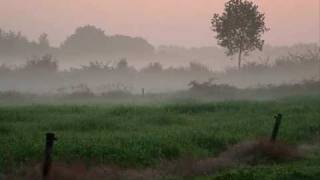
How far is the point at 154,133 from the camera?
2841 cm

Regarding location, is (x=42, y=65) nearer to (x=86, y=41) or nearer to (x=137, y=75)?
(x=137, y=75)

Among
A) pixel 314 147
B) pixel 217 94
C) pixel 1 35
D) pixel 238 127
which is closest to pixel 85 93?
pixel 217 94

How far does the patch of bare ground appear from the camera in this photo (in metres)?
19.4

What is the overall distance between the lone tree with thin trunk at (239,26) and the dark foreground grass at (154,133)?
152 feet

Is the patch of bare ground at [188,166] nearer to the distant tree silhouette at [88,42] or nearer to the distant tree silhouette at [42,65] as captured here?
the distant tree silhouette at [42,65]

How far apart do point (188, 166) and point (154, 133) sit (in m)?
6.26

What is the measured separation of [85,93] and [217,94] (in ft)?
61.3

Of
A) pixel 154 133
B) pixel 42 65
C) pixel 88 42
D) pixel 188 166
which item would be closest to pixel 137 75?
pixel 42 65

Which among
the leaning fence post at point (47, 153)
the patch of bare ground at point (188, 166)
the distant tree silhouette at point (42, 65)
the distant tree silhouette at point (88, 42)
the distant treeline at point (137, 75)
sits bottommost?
the patch of bare ground at point (188, 166)

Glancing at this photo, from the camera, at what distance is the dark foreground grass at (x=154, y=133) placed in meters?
23.0

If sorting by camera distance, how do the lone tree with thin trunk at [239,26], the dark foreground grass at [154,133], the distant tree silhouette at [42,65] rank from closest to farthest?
the dark foreground grass at [154,133], the lone tree with thin trunk at [239,26], the distant tree silhouette at [42,65]

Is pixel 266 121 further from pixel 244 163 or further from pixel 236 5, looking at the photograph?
pixel 236 5

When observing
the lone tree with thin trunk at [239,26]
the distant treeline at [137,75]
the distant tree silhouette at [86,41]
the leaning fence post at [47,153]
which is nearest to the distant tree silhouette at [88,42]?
the distant tree silhouette at [86,41]

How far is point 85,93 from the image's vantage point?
76.1 metres
